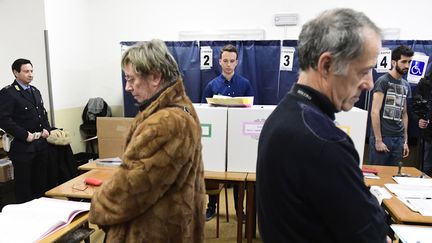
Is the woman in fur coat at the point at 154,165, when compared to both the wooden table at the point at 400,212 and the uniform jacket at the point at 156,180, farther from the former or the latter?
the wooden table at the point at 400,212

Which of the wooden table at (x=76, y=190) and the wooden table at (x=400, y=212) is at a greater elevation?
the wooden table at (x=400, y=212)

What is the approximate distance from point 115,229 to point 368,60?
102 cm

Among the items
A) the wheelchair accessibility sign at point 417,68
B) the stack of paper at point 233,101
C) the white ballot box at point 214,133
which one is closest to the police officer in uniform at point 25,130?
the white ballot box at point 214,133

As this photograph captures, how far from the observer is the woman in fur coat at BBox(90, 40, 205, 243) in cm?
114

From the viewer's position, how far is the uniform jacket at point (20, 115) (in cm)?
300

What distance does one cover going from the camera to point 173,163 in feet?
3.79

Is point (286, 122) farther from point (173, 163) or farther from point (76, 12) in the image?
point (76, 12)

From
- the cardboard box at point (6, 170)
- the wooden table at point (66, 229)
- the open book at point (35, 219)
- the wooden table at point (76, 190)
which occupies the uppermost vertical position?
the open book at point (35, 219)

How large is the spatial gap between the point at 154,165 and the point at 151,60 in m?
0.38

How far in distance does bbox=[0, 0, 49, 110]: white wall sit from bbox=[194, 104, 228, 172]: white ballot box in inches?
96.6

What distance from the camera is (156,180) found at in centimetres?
114

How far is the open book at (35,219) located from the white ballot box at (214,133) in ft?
3.11

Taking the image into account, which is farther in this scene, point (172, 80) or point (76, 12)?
point (76, 12)

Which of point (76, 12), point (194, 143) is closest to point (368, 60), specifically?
point (194, 143)
